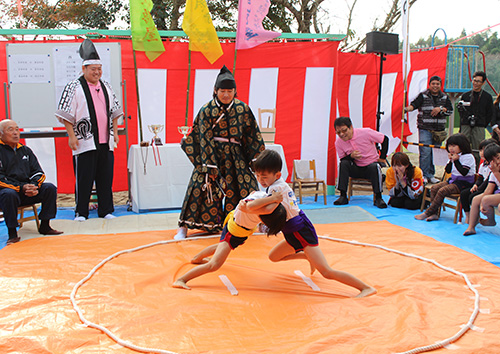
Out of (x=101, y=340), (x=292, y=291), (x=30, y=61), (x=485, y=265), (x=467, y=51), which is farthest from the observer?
(x=467, y=51)

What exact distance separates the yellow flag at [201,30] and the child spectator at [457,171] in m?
2.75

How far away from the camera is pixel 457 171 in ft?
14.7

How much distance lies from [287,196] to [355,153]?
10.3 feet

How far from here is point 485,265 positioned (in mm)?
3145

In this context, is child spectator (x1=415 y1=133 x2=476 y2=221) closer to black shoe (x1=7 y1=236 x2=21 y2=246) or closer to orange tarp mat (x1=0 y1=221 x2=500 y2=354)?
orange tarp mat (x1=0 y1=221 x2=500 y2=354)

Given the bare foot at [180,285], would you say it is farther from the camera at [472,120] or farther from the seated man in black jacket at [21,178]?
the camera at [472,120]

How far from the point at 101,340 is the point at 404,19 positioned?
5.50m

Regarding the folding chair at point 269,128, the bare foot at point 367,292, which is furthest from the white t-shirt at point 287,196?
the folding chair at point 269,128

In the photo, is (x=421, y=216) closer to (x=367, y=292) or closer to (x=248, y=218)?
(x=367, y=292)

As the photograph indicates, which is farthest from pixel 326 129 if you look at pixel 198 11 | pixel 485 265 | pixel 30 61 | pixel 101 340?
pixel 101 340

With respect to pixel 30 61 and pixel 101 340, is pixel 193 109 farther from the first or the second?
pixel 101 340

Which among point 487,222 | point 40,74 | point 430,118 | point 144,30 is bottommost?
point 487,222

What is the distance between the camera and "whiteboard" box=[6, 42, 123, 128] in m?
4.94

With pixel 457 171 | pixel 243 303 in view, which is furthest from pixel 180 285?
pixel 457 171
